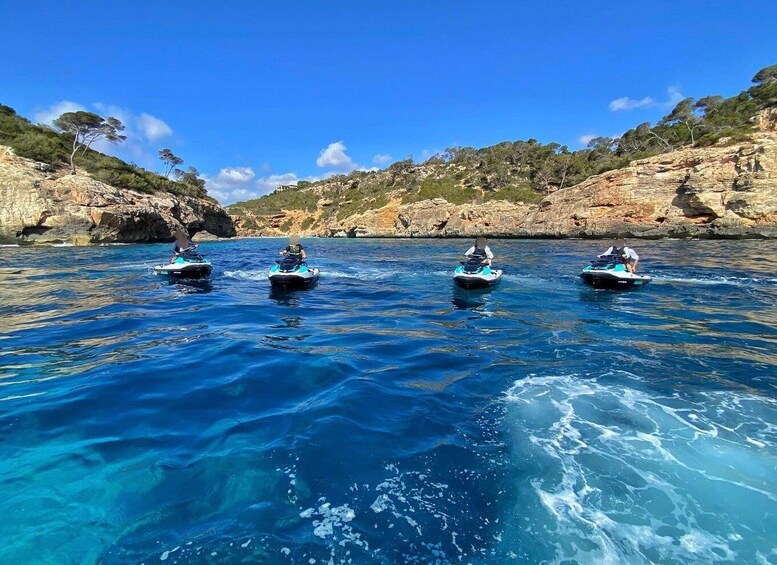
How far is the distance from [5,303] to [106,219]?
33.9m

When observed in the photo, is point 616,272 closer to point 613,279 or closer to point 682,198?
point 613,279

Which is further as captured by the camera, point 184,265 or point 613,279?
point 184,265

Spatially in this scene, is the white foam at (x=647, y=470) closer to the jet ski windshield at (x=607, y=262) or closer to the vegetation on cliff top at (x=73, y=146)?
the jet ski windshield at (x=607, y=262)

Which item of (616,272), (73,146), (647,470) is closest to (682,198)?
(616,272)

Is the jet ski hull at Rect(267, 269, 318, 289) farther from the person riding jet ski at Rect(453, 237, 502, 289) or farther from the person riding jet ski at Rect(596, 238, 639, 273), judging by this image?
the person riding jet ski at Rect(596, 238, 639, 273)

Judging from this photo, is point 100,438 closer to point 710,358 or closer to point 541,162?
point 710,358

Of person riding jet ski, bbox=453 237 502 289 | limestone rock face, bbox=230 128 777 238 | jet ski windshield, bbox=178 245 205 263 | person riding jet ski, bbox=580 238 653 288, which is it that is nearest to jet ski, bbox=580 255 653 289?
person riding jet ski, bbox=580 238 653 288

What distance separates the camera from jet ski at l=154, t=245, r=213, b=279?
15094 mm

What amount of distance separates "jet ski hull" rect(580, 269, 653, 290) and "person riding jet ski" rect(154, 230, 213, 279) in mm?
13975

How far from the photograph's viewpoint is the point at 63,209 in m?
36.6

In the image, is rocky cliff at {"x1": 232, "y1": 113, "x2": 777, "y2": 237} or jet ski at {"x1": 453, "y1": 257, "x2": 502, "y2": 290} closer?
jet ski at {"x1": 453, "y1": 257, "x2": 502, "y2": 290}

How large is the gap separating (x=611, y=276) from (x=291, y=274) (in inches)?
402

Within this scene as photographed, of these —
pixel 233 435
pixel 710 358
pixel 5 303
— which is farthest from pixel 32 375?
pixel 710 358

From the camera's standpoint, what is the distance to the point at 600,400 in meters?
5.03
